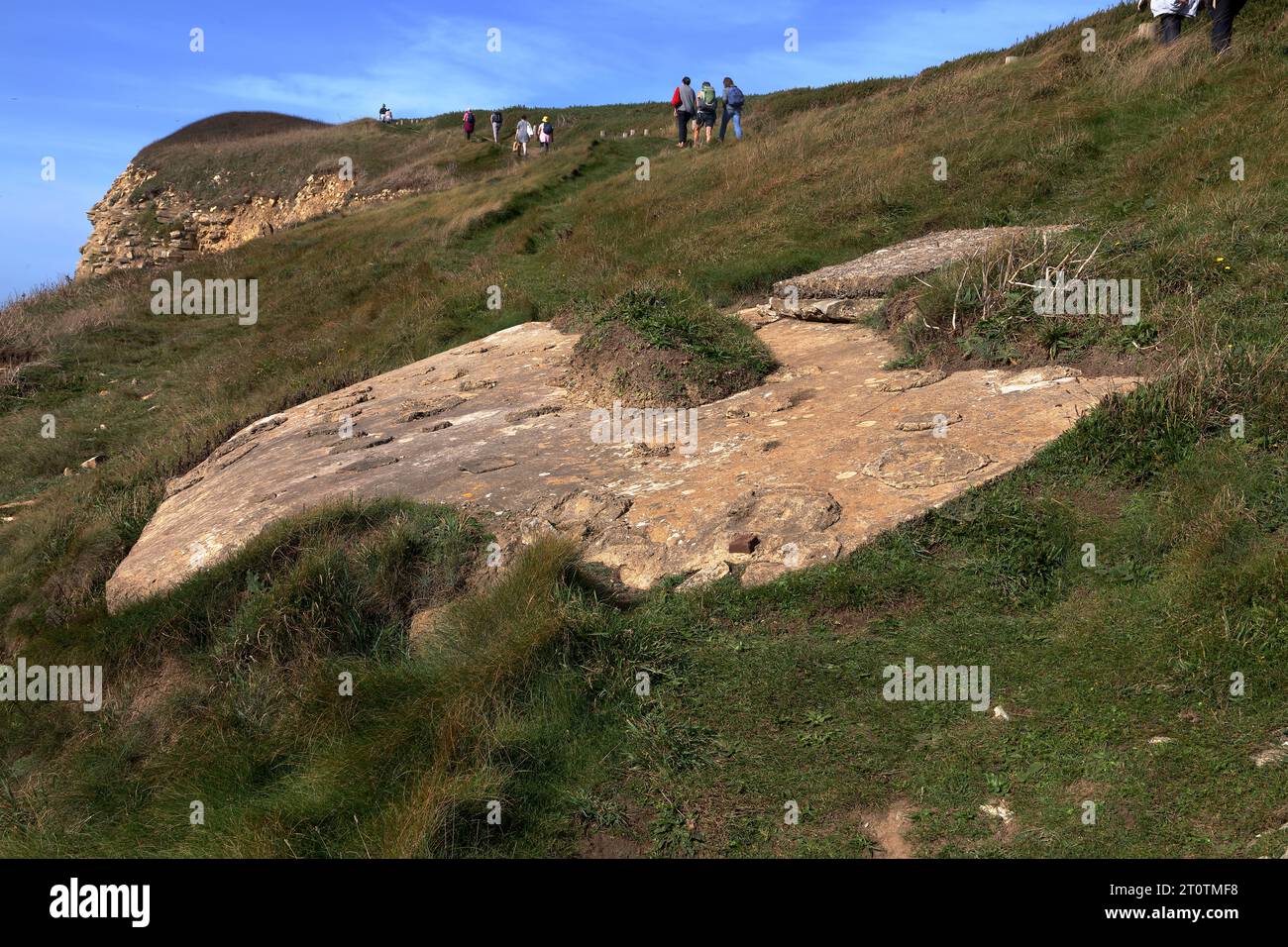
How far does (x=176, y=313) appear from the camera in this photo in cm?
2088

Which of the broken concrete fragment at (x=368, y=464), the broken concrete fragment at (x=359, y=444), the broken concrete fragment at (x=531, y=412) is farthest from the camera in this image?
the broken concrete fragment at (x=359, y=444)

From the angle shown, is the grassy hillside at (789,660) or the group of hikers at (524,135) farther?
the group of hikers at (524,135)

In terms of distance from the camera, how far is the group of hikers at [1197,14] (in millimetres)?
13602

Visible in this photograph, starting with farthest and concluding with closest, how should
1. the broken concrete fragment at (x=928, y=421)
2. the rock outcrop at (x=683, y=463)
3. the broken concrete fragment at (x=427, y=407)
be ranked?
the broken concrete fragment at (x=427, y=407), the broken concrete fragment at (x=928, y=421), the rock outcrop at (x=683, y=463)

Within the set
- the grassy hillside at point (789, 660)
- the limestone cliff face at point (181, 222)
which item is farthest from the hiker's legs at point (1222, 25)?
the limestone cliff face at point (181, 222)

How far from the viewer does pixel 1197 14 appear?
1532 centimetres

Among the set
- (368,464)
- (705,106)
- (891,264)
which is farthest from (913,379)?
(705,106)

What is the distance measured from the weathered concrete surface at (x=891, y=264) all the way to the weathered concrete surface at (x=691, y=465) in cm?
46

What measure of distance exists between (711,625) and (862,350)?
4102 millimetres

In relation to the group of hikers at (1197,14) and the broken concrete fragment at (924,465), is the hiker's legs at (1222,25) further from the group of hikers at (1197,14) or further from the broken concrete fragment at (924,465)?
the broken concrete fragment at (924,465)

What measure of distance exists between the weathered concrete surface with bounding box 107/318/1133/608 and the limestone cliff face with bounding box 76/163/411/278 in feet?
110

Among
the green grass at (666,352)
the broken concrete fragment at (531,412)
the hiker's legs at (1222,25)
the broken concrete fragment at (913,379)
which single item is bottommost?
the broken concrete fragment at (531,412)

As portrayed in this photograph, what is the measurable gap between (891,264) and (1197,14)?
947cm

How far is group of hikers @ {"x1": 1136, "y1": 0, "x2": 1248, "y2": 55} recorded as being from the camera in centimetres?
1360
